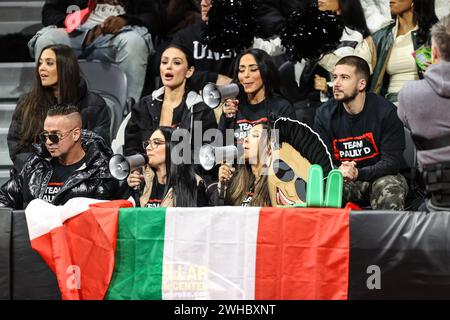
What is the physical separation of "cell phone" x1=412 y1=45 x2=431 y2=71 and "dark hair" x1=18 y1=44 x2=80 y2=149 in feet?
7.92

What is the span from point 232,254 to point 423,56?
2.37 m

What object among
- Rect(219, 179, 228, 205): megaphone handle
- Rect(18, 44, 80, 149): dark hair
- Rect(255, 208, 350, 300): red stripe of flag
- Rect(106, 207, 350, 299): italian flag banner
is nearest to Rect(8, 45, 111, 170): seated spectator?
Rect(18, 44, 80, 149): dark hair

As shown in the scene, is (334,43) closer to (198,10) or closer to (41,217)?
(198,10)

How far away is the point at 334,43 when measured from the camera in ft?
22.0

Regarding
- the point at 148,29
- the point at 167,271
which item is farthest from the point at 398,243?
the point at 148,29

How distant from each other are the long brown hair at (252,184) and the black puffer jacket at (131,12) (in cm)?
184

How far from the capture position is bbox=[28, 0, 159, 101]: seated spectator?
7531mm

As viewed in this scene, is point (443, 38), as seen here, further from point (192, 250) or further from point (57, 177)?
point (57, 177)

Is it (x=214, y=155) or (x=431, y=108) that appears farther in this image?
(x=214, y=155)

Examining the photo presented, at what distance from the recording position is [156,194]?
6.45 metres

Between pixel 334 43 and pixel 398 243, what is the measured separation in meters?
2.32

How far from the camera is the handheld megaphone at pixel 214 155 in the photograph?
19.9ft

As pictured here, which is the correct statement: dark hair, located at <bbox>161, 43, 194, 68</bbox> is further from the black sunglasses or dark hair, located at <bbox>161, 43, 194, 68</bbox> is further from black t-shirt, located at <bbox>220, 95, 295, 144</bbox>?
the black sunglasses

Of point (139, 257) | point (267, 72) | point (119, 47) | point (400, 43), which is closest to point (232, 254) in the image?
point (139, 257)
